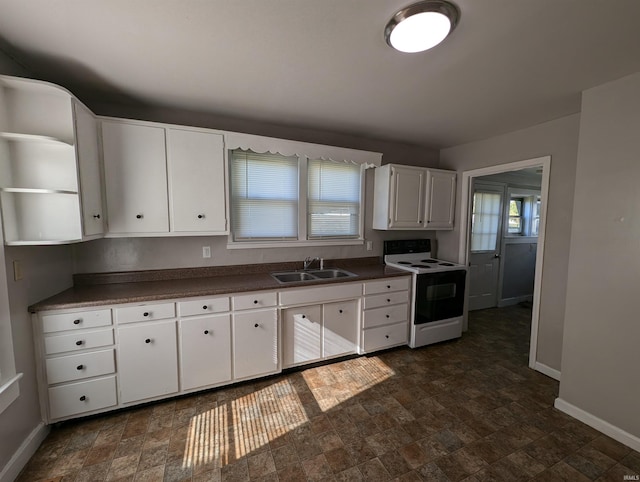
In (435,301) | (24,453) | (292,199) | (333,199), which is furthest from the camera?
(333,199)

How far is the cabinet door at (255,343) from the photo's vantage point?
7.61 feet

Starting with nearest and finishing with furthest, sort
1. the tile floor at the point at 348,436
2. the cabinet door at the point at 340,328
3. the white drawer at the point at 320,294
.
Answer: the tile floor at the point at 348,436 < the white drawer at the point at 320,294 < the cabinet door at the point at 340,328

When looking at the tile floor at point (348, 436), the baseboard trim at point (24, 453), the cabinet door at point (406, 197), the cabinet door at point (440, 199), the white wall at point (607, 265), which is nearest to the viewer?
the baseboard trim at point (24, 453)

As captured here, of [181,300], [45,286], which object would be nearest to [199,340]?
[181,300]

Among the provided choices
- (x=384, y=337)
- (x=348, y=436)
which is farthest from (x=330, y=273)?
(x=348, y=436)

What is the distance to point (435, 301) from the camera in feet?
10.2

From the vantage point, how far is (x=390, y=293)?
2957mm

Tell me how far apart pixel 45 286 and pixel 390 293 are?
9.73 feet

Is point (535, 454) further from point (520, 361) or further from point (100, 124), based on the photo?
point (100, 124)

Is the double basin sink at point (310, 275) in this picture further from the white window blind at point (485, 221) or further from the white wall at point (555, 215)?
the white window blind at point (485, 221)

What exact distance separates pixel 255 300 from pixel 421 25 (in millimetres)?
2178

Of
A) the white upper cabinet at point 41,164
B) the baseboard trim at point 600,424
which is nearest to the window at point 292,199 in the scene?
the white upper cabinet at point 41,164

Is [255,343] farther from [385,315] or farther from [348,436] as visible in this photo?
[385,315]

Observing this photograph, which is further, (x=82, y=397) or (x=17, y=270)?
(x=82, y=397)
